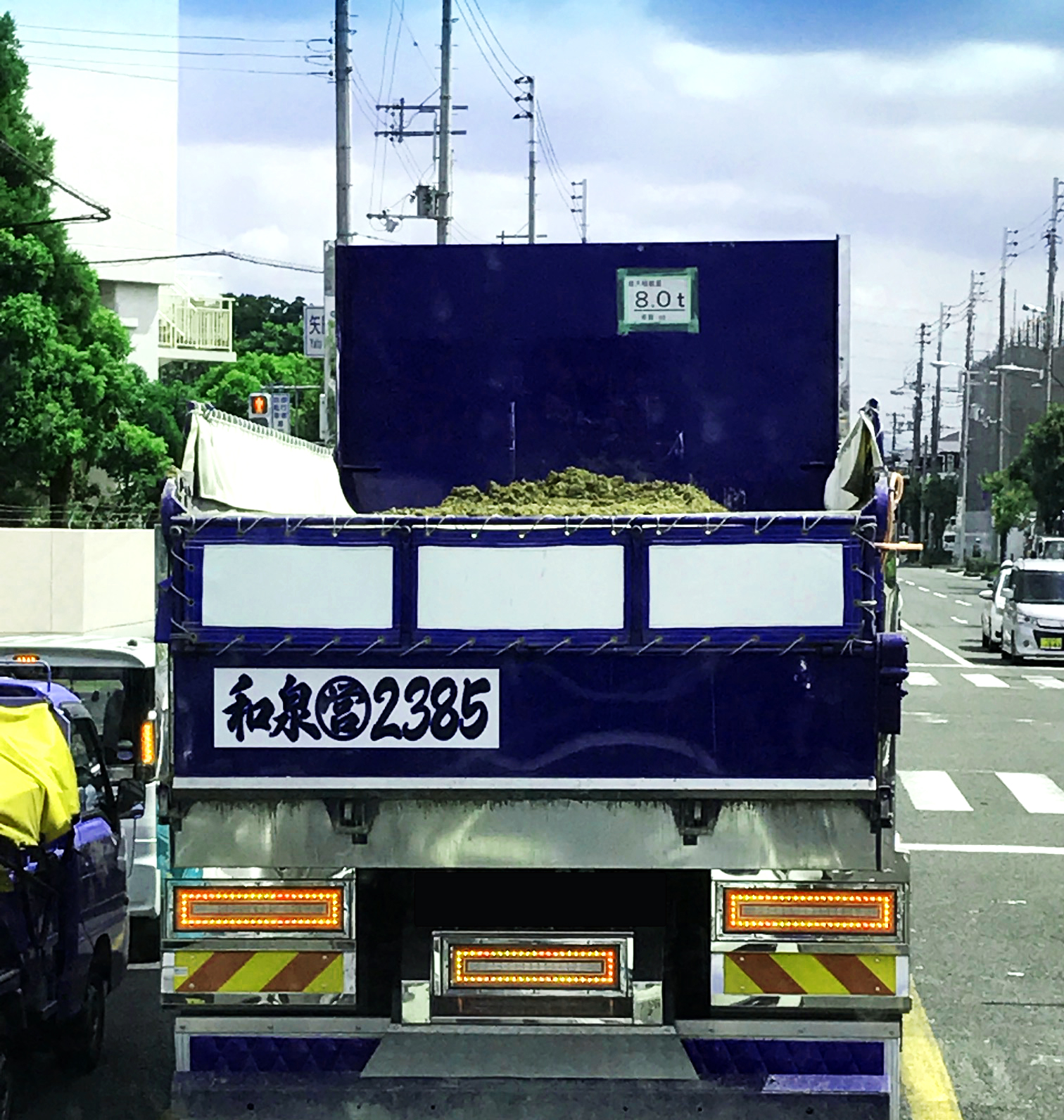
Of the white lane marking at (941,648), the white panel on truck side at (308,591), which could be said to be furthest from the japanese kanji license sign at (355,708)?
the white lane marking at (941,648)

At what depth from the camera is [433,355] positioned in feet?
32.0

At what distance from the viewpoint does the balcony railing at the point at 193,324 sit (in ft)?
212

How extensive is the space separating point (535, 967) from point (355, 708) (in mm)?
937

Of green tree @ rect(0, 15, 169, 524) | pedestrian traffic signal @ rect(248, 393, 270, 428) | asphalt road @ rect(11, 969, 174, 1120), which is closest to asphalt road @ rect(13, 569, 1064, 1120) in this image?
asphalt road @ rect(11, 969, 174, 1120)

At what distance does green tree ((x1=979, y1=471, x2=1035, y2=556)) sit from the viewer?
78750 millimetres

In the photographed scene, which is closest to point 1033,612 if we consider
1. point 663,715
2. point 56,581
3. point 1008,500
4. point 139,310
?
point 56,581

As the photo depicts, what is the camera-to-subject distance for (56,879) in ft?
22.6

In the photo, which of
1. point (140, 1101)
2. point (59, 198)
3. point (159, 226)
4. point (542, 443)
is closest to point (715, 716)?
point (140, 1101)

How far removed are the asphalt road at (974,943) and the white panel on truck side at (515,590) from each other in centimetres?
277

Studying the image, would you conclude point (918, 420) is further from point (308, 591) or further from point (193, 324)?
point (308, 591)

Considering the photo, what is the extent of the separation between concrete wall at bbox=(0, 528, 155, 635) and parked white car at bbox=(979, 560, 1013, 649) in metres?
16.5

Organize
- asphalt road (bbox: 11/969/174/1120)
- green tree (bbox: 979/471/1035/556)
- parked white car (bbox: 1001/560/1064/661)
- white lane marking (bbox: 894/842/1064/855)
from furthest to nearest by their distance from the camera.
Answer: green tree (bbox: 979/471/1035/556)
parked white car (bbox: 1001/560/1064/661)
white lane marking (bbox: 894/842/1064/855)
asphalt road (bbox: 11/969/174/1120)

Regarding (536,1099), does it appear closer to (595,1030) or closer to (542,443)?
(595,1030)

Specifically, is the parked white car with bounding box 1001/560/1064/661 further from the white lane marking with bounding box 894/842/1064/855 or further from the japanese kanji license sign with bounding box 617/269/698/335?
the japanese kanji license sign with bounding box 617/269/698/335
